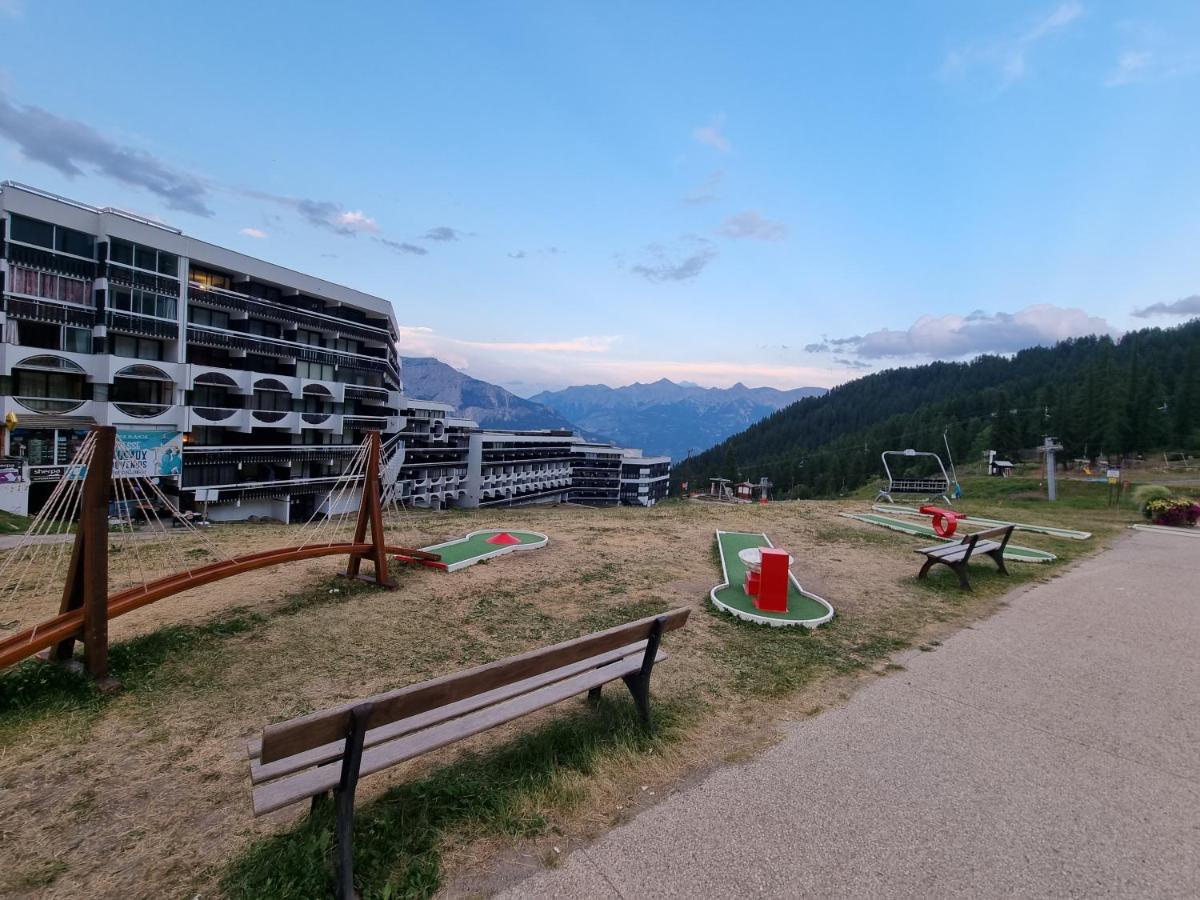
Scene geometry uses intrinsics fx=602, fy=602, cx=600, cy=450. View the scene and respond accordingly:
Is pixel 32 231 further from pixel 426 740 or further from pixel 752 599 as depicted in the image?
pixel 426 740

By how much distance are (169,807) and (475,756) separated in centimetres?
173

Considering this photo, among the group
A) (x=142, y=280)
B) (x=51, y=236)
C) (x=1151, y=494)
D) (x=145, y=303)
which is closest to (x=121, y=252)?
(x=142, y=280)

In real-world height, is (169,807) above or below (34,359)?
below

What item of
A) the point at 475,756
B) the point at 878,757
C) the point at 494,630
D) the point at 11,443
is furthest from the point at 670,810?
the point at 11,443

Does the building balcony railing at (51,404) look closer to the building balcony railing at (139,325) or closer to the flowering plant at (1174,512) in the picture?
the building balcony railing at (139,325)

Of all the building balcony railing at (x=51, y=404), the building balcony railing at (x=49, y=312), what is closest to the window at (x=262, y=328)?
the building balcony railing at (x=49, y=312)

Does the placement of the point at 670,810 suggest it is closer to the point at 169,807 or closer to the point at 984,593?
the point at 169,807

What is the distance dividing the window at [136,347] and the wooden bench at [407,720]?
126 feet

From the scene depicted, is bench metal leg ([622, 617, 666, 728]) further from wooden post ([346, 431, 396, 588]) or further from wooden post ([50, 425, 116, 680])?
wooden post ([346, 431, 396, 588])

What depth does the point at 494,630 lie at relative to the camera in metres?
6.81

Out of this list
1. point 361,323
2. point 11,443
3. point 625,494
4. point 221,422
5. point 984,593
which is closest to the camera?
point 984,593

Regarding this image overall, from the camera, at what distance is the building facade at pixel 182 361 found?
2858 cm

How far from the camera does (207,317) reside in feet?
122

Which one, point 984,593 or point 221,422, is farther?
point 221,422
